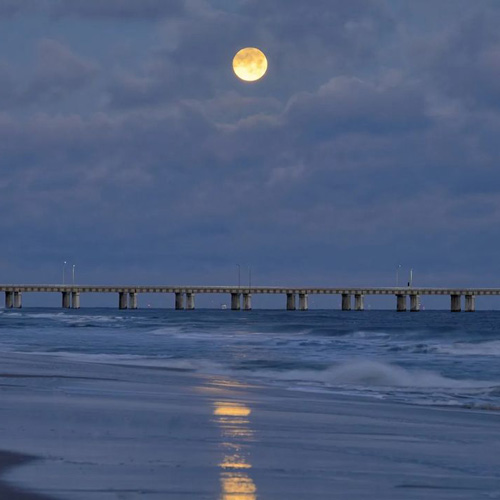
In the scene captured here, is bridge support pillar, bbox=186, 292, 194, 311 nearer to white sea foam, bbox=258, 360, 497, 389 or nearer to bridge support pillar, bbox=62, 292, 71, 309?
bridge support pillar, bbox=62, 292, 71, 309

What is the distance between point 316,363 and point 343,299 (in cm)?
16528

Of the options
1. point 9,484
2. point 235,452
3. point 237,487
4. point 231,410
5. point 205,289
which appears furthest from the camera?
point 205,289

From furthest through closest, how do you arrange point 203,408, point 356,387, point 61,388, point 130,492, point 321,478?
point 356,387
point 61,388
point 203,408
point 321,478
point 130,492

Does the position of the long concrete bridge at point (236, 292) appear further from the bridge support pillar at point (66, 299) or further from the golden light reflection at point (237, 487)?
the golden light reflection at point (237, 487)

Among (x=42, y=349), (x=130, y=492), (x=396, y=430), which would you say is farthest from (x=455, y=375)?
(x=130, y=492)

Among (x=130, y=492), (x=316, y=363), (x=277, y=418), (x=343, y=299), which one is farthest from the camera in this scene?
(x=343, y=299)

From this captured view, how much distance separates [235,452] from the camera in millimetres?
8383

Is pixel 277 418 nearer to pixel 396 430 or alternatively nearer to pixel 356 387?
pixel 396 430

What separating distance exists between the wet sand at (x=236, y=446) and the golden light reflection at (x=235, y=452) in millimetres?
12

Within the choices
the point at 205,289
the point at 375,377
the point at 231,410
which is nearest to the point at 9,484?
the point at 231,410

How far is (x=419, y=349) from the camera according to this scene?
35594 mm

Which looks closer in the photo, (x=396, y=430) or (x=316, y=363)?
(x=396, y=430)

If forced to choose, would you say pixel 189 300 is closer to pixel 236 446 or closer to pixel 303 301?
pixel 303 301

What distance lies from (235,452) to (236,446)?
40cm
